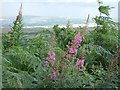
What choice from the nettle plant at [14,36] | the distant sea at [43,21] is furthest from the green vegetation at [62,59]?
the distant sea at [43,21]

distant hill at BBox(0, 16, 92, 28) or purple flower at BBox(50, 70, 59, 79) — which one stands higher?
distant hill at BBox(0, 16, 92, 28)

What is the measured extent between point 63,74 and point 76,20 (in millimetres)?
1357

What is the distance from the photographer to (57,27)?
2730 millimetres

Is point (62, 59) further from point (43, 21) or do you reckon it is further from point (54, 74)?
point (43, 21)

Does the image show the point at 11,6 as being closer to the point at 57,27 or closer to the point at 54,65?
the point at 57,27

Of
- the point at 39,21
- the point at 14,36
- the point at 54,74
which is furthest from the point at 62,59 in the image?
the point at 39,21

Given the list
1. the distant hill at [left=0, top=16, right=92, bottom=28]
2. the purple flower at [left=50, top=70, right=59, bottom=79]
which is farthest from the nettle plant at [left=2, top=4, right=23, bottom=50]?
the purple flower at [left=50, top=70, right=59, bottom=79]

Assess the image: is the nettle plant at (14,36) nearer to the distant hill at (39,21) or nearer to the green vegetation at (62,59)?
the green vegetation at (62,59)

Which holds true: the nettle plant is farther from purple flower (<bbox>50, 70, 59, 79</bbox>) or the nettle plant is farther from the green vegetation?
purple flower (<bbox>50, 70, 59, 79</bbox>)

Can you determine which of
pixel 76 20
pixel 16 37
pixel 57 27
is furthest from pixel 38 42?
pixel 76 20

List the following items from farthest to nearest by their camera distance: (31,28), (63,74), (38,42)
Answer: (31,28)
(38,42)
(63,74)

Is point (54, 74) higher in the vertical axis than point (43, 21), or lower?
lower

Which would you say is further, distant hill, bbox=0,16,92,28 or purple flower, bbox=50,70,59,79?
distant hill, bbox=0,16,92,28

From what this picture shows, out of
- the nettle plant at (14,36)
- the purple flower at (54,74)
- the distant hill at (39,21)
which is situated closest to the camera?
A: the purple flower at (54,74)
